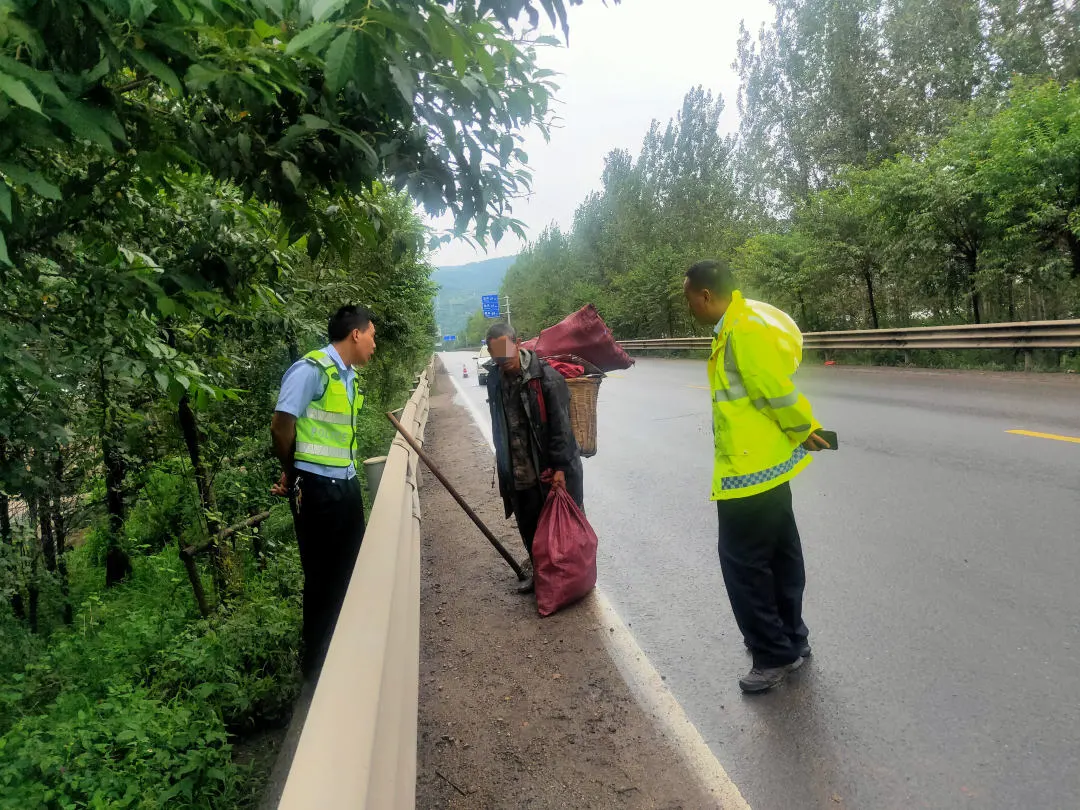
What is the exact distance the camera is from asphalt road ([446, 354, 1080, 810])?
8.55ft

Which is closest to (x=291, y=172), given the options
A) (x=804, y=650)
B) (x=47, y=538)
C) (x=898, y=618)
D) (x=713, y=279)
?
(x=713, y=279)

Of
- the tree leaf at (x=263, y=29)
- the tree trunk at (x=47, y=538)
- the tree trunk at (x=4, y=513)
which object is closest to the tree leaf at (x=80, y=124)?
the tree leaf at (x=263, y=29)

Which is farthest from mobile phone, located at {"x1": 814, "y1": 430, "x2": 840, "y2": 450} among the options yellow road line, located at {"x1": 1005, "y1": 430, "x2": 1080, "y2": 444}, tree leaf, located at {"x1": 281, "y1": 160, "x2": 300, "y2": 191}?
yellow road line, located at {"x1": 1005, "y1": 430, "x2": 1080, "y2": 444}

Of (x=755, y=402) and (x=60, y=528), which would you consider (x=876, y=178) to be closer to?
(x=755, y=402)

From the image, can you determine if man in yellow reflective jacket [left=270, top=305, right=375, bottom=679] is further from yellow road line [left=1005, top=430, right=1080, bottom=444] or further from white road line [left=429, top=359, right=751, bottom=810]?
yellow road line [left=1005, top=430, right=1080, bottom=444]

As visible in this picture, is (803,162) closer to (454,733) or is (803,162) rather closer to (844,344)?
(844,344)

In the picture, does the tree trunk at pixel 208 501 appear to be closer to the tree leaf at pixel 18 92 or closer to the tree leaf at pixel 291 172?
the tree leaf at pixel 291 172

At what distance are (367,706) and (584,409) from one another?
354 cm

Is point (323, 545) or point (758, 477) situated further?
point (323, 545)

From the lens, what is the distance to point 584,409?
195 inches

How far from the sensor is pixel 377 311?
1303 centimetres

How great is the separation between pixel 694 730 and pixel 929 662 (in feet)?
3.79

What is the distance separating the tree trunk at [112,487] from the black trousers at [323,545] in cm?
115

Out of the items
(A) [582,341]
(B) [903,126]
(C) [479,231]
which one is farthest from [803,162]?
(C) [479,231]
